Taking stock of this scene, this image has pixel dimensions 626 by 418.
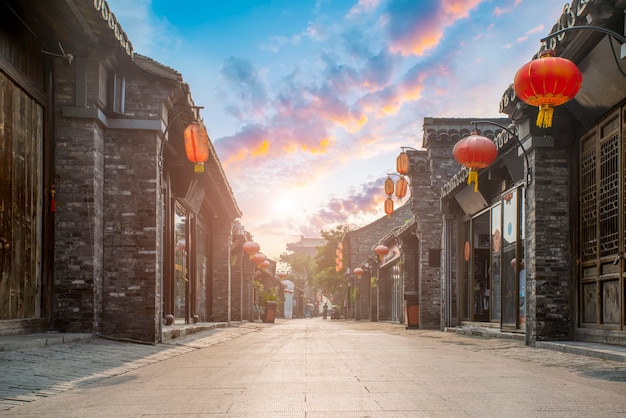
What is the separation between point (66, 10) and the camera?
9.51 m

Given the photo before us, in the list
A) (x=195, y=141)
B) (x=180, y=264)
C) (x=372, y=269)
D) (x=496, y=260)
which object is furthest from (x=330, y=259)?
(x=195, y=141)

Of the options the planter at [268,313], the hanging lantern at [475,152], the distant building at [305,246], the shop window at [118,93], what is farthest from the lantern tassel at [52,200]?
the distant building at [305,246]

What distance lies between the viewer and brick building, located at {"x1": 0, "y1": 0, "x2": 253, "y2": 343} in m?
9.55

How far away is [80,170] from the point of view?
36.7ft

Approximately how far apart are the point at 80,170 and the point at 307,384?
6804 mm

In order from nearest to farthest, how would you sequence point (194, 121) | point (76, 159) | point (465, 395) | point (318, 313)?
point (465, 395), point (76, 159), point (194, 121), point (318, 313)

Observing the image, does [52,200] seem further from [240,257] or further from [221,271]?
[240,257]

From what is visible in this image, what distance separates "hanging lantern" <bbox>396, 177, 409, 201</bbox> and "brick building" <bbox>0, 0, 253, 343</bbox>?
11.6 metres

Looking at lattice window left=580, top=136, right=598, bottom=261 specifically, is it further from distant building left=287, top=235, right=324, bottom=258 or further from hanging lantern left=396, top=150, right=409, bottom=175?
distant building left=287, top=235, right=324, bottom=258

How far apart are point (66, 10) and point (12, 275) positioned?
370cm

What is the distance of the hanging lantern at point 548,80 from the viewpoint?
25.9 ft

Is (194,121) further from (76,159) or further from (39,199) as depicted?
(39,199)

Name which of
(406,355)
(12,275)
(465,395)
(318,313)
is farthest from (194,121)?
(318,313)

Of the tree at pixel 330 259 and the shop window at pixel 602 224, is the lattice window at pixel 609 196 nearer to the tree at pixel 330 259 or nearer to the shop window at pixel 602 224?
the shop window at pixel 602 224
